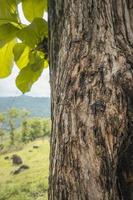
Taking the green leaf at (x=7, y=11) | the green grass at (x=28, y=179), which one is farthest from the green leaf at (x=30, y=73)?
the green grass at (x=28, y=179)

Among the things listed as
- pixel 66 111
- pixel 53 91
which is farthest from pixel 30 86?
pixel 66 111

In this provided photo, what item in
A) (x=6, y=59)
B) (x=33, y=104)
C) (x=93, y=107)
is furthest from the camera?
(x=33, y=104)

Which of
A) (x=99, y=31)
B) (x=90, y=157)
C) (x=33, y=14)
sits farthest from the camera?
(x=33, y=14)

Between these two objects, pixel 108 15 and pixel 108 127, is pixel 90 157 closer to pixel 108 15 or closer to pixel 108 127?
pixel 108 127

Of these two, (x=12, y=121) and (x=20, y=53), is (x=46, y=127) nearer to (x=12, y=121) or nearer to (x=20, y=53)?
(x=12, y=121)

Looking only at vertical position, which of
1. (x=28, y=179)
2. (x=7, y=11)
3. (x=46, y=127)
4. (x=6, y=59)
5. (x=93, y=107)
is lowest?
(x=28, y=179)

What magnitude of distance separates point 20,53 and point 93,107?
1.64 feet

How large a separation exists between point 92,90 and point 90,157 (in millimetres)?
110

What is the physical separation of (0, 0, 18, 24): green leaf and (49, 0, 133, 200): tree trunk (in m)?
0.38

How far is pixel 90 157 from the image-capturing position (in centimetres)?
57

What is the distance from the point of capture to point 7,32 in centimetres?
99

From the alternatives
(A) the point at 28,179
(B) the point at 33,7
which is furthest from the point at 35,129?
(B) the point at 33,7

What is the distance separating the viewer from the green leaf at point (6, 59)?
1.16 m

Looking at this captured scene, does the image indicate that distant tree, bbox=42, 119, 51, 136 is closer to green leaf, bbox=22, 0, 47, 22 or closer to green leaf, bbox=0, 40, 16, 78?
green leaf, bbox=0, 40, 16, 78
